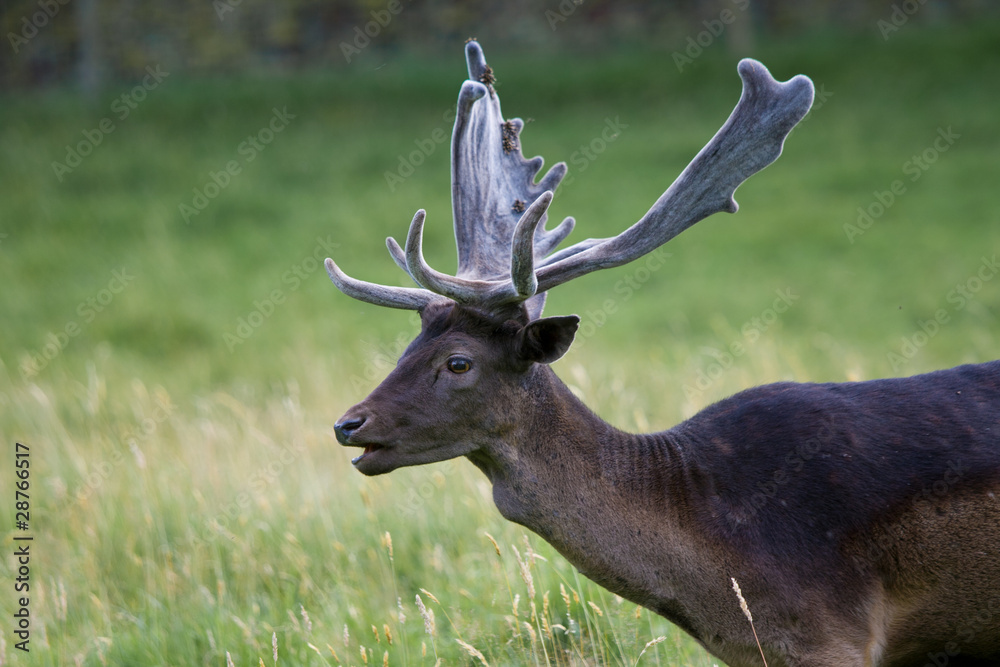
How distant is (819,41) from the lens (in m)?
21.4

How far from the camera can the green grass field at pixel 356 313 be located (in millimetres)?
4895

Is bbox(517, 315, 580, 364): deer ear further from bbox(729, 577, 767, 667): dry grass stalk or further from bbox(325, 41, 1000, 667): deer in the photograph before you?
bbox(729, 577, 767, 667): dry grass stalk

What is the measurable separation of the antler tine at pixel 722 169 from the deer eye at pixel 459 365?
0.42 metres

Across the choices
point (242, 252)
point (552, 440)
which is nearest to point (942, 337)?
point (552, 440)

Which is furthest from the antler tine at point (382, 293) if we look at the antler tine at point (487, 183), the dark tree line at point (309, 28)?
the dark tree line at point (309, 28)

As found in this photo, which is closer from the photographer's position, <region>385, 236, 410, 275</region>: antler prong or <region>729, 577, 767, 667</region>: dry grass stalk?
<region>729, 577, 767, 667</region>: dry grass stalk

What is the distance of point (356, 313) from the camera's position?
45.2 feet

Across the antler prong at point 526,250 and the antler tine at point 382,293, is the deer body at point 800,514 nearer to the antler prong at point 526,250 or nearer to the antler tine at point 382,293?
the antler prong at point 526,250

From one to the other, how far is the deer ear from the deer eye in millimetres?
195

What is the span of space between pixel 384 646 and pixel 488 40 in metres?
21.1

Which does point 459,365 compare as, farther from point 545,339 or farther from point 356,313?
point 356,313

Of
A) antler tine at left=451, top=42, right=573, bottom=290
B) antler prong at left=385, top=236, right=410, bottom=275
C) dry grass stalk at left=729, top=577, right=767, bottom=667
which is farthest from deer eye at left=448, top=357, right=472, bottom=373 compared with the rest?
dry grass stalk at left=729, top=577, right=767, bottom=667

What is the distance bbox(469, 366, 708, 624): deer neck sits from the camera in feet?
11.2

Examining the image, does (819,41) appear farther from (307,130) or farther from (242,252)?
(242,252)
